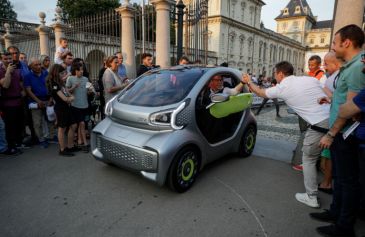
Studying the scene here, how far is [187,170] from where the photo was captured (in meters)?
3.46

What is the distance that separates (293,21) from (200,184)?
8565 centimetres

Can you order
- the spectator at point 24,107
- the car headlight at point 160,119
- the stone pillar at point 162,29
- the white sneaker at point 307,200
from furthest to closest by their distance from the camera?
1. the stone pillar at point 162,29
2. the spectator at point 24,107
3. the car headlight at point 160,119
4. the white sneaker at point 307,200

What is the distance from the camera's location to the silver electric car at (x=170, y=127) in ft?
10.4

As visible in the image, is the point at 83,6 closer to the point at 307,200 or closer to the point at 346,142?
the point at 307,200

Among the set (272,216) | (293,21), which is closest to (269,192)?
(272,216)

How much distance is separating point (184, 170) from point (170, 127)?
0.64 meters

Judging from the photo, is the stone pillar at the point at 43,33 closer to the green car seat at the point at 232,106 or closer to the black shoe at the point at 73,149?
the black shoe at the point at 73,149

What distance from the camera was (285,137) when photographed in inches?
264

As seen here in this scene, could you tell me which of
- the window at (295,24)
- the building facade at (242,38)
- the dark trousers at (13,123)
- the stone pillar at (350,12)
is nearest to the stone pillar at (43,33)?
the dark trousers at (13,123)

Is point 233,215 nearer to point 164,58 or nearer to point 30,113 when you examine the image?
point 30,113

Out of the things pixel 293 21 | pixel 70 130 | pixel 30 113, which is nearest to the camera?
pixel 70 130

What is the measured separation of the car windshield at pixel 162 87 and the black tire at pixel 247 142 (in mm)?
1579

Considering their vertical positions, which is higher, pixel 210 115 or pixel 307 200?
pixel 210 115

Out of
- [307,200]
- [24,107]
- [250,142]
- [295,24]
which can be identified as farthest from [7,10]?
[295,24]
